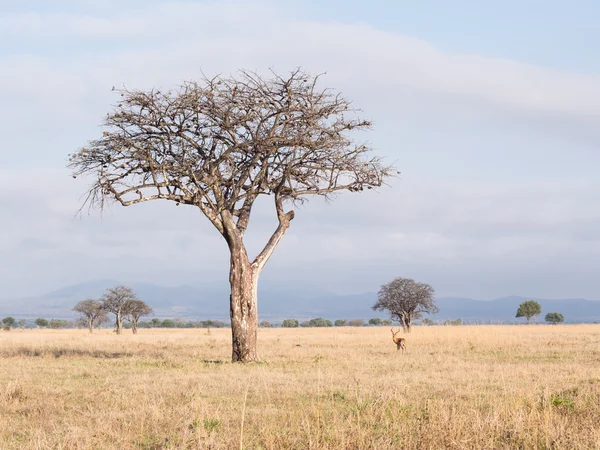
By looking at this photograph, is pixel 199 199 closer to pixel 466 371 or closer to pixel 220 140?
pixel 220 140

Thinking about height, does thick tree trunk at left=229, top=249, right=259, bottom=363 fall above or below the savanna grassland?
above

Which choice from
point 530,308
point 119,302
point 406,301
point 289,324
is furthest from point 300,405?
point 289,324

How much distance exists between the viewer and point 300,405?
1102 centimetres

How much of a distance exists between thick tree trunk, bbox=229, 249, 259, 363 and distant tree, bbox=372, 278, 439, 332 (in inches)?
1570

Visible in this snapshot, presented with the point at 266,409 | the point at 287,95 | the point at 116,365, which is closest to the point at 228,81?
the point at 287,95

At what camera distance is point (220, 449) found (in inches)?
314

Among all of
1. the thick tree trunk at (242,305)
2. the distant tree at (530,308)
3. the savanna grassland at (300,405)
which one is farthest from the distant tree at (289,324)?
the savanna grassland at (300,405)

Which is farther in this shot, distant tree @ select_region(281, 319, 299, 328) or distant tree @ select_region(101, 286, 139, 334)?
distant tree @ select_region(281, 319, 299, 328)

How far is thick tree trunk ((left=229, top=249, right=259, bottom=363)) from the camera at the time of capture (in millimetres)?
21297

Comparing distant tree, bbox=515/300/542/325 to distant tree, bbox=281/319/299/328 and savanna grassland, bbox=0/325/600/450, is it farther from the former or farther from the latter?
savanna grassland, bbox=0/325/600/450

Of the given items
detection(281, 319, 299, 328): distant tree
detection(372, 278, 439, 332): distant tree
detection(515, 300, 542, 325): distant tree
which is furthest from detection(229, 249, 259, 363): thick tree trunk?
detection(281, 319, 299, 328): distant tree

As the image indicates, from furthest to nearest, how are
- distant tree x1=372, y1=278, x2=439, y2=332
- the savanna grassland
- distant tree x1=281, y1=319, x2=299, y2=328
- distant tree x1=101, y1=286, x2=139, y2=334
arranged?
distant tree x1=281, y1=319, x2=299, y2=328 → distant tree x1=101, y1=286, x2=139, y2=334 → distant tree x1=372, y1=278, x2=439, y2=332 → the savanna grassland

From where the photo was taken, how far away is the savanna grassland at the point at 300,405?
844cm

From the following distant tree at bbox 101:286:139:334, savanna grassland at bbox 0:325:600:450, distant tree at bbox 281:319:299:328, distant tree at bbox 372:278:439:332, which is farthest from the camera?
distant tree at bbox 281:319:299:328
